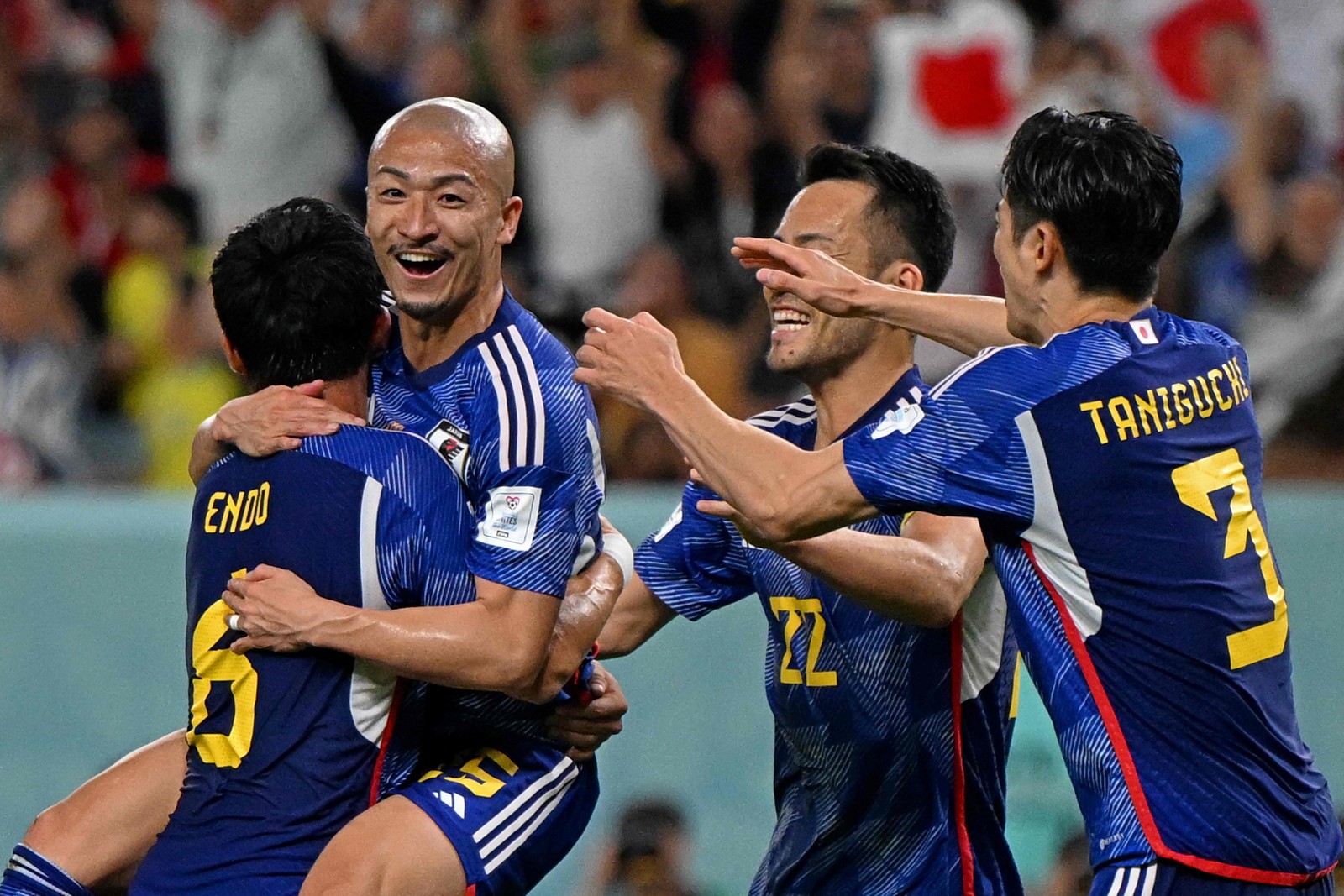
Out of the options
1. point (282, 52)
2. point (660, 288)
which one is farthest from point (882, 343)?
point (282, 52)

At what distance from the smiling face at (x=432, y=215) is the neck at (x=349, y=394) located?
0.26m

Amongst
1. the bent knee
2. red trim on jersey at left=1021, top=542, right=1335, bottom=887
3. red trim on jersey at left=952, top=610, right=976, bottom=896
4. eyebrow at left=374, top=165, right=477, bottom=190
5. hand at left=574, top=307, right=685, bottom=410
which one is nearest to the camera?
red trim on jersey at left=1021, top=542, right=1335, bottom=887

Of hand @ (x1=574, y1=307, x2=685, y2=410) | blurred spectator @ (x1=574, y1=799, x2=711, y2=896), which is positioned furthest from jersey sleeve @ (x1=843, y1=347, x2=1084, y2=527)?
blurred spectator @ (x1=574, y1=799, x2=711, y2=896)

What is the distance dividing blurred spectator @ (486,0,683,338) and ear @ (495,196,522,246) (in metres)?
4.33

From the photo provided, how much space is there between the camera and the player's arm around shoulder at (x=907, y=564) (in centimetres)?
374

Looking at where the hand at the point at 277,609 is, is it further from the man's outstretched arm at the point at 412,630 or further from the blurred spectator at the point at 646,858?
the blurred spectator at the point at 646,858

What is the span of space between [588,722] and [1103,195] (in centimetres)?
171

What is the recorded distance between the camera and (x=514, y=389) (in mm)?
4051

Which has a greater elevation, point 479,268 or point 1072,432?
point 479,268

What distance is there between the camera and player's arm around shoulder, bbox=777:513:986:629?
3.74 m

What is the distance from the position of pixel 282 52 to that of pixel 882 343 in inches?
230

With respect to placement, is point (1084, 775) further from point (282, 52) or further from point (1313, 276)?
point (282, 52)

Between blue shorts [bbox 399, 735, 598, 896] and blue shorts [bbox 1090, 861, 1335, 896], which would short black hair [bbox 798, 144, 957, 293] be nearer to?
blue shorts [bbox 399, 735, 598, 896]

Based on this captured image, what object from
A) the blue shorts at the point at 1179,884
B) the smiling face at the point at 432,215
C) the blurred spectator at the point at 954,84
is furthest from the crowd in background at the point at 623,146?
the blue shorts at the point at 1179,884
